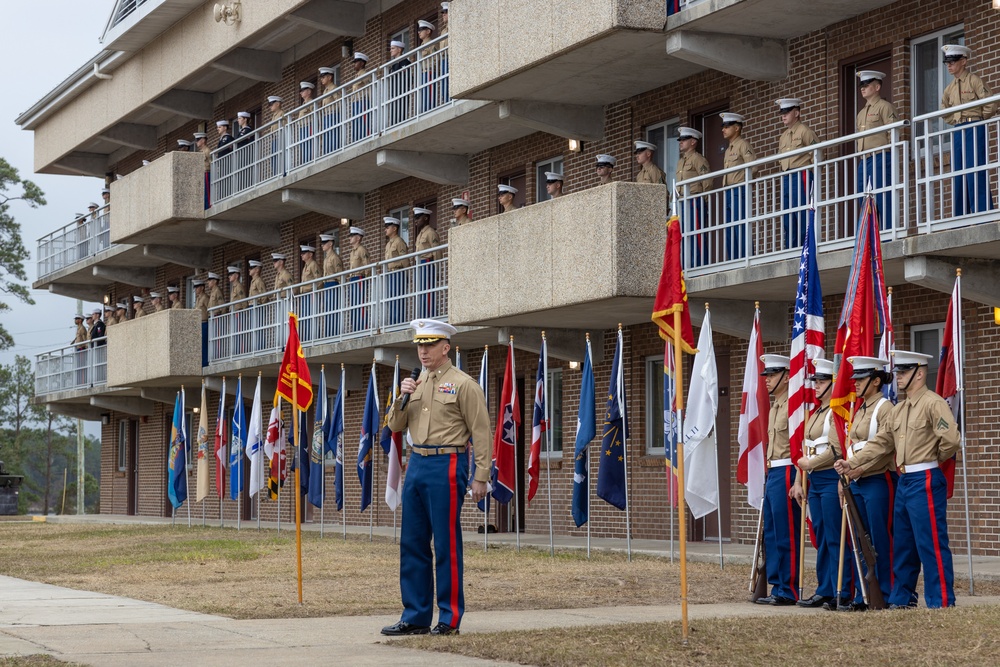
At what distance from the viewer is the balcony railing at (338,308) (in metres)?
27.4

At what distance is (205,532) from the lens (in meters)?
29.7

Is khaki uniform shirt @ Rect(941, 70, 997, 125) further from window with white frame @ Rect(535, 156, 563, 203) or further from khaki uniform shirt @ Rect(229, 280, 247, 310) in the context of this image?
khaki uniform shirt @ Rect(229, 280, 247, 310)

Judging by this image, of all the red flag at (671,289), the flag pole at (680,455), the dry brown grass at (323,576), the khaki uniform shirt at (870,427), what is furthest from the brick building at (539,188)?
the flag pole at (680,455)

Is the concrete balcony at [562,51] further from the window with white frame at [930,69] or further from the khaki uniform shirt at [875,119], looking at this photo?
the khaki uniform shirt at [875,119]

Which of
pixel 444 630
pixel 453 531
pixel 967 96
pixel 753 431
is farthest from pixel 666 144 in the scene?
pixel 444 630

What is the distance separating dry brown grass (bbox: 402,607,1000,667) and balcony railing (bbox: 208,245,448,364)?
645 inches

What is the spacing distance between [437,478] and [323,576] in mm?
6417

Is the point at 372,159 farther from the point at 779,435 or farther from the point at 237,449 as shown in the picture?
the point at 779,435

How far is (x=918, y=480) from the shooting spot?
12.2 meters

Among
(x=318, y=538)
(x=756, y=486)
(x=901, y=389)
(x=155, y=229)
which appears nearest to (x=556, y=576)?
(x=756, y=486)

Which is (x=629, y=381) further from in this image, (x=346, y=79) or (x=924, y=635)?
(x=924, y=635)

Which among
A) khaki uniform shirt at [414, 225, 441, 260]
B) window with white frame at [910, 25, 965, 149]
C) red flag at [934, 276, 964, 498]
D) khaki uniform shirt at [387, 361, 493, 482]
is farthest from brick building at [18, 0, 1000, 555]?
khaki uniform shirt at [387, 361, 493, 482]

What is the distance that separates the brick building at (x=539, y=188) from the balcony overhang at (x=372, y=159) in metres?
0.07

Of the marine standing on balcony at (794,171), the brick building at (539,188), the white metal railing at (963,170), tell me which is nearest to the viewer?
the white metal railing at (963,170)
